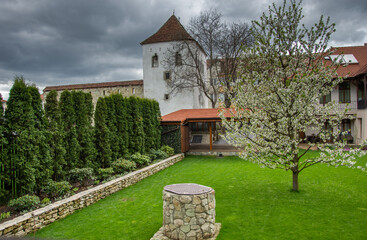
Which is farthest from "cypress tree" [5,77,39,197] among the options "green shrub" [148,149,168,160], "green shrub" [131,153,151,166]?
"green shrub" [148,149,168,160]

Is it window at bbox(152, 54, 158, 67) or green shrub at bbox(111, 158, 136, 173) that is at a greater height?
window at bbox(152, 54, 158, 67)

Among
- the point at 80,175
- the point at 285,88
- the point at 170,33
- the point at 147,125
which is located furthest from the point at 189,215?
the point at 170,33

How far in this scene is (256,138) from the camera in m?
8.30

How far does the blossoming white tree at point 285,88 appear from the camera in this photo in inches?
291

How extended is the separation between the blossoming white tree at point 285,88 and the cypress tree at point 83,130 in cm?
505

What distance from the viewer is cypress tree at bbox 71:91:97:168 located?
942cm

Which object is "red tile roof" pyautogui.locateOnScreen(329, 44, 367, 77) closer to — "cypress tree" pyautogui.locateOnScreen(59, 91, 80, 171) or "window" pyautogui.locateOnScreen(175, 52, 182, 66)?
"window" pyautogui.locateOnScreen(175, 52, 182, 66)

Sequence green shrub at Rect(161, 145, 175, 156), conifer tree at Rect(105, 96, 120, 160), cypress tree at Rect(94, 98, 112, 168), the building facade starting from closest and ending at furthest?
cypress tree at Rect(94, 98, 112, 168), conifer tree at Rect(105, 96, 120, 160), green shrub at Rect(161, 145, 175, 156), the building facade

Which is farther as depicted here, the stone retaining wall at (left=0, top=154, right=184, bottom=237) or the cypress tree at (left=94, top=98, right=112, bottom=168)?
the cypress tree at (left=94, top=98, right=112, bottom=168)

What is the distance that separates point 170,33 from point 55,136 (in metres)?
21.9

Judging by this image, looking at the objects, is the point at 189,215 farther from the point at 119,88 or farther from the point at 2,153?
the point at 119,88

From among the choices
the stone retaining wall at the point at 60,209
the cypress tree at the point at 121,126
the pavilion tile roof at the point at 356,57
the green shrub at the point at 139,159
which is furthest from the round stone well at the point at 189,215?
the pavilion tile roof at the point at 356,57

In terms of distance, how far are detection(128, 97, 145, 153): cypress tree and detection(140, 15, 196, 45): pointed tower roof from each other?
1445cm

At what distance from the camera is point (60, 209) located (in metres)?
6.49
